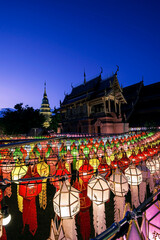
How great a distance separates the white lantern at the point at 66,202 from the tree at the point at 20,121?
2668 cm

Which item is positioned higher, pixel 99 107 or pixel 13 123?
pixel 99 107

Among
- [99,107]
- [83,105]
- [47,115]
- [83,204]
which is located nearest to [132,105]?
[99,107]

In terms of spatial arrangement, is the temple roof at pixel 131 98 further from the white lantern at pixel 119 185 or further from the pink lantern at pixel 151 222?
the pink lantern at pixel 151 222

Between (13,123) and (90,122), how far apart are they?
16.9 m

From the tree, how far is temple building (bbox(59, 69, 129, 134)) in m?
7.41

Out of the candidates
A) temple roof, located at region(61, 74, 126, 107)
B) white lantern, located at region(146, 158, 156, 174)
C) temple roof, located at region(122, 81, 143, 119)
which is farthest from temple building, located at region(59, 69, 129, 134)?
white lantern, located at region(146, 158, 156, 174)

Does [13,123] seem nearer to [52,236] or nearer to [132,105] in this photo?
[132,105]

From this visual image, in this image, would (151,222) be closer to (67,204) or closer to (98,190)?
(98,190)

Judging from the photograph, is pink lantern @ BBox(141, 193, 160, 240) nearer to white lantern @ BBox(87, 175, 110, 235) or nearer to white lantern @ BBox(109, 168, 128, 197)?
white lantern @ BBox(87, 175, 110, 235)

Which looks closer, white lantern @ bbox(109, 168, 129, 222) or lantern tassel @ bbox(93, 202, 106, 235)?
lantern tassel @ bbox(93, 202, 106, 235)

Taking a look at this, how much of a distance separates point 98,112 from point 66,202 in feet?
54.7

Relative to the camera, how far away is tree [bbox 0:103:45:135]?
83.7 ft

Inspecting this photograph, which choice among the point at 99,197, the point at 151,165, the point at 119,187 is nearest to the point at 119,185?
the point at 119,187

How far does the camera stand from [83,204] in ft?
7.71
